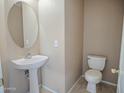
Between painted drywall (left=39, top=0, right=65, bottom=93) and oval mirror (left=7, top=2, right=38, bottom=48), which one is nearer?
oval mirror (left=7, top=2, right=38, bottom=48)

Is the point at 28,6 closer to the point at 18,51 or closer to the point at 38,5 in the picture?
the point at 38,5

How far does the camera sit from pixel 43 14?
2.46m

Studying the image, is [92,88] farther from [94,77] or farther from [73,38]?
[73,38]

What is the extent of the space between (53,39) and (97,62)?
1.20 metres

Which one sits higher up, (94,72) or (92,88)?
(94,72)

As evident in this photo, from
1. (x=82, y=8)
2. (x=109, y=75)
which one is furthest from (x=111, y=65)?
(x=82, y=8)

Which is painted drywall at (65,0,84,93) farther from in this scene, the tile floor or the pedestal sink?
the pedestal sink

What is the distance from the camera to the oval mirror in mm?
2088

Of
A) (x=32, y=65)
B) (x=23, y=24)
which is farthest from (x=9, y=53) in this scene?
(x=23, y=24)

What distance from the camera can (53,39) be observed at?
238 centimetres

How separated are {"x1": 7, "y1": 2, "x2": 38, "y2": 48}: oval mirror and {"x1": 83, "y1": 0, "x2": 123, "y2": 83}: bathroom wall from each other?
1.37 m

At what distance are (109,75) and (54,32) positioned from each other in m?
1.75

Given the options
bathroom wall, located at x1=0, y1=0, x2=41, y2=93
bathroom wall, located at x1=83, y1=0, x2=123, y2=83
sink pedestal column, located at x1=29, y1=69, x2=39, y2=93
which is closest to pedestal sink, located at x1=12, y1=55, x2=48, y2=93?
sink pedestal column, located at x1=29, y1=69, x2=39, y2=93

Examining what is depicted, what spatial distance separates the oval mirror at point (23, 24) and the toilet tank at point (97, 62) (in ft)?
4.67
